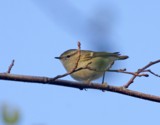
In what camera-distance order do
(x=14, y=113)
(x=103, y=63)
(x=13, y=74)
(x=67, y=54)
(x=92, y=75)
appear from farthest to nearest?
(x=67, y=54), (x=92, y=75), (x=13, y=74), (x=103, y=63), (x=14, y=113)

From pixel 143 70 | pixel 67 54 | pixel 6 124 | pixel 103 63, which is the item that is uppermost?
pixel 67 54

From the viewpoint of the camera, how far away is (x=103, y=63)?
A: 259cm

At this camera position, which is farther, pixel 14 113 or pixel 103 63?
pixel 103 63

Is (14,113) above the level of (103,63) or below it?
below

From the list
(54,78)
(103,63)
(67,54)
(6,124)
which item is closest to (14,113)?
(6,124)

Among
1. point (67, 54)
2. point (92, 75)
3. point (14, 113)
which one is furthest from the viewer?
point (67, 54)

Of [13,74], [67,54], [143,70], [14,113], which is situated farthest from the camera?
[67,54]

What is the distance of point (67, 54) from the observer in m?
9.45

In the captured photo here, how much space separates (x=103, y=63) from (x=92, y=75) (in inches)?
184

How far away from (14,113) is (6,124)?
0.24 ft

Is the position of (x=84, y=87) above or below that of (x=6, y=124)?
above

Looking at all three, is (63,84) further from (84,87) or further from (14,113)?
(14,113)

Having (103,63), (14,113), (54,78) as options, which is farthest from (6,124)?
(54,78)

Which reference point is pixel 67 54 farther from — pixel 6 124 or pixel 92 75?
pixel 6 124
